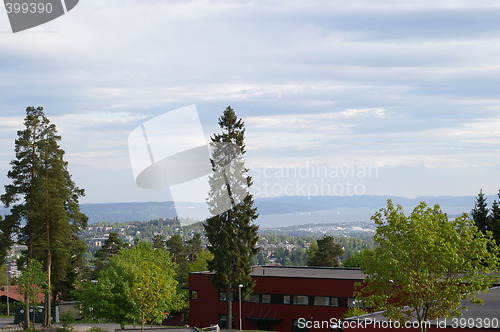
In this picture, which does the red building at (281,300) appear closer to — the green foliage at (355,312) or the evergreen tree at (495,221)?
the green foliage at (355,312)

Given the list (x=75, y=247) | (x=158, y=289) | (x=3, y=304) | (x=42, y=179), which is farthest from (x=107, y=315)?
(x=3, y=304)

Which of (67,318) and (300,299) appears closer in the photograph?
(300,299)

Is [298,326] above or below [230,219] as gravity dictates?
below

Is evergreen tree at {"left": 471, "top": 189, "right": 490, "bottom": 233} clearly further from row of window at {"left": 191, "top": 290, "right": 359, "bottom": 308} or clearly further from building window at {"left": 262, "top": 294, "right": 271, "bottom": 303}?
building window at {"left": 262, "top": 294, "right": 271, "bottom": 303}

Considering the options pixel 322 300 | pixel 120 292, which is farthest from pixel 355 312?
pixel 120 292

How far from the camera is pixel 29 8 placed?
74.6ft

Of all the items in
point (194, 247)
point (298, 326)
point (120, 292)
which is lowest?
point (298, 326)

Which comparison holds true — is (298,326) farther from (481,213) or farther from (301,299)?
(481,213)

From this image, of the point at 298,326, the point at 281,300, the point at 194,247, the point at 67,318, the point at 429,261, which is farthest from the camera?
the point at 194,247

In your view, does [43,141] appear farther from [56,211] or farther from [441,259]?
[441,259]

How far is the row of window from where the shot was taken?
190 feet

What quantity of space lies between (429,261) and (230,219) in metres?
31.1

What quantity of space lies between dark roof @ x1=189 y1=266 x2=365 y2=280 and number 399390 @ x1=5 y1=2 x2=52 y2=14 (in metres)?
41.7

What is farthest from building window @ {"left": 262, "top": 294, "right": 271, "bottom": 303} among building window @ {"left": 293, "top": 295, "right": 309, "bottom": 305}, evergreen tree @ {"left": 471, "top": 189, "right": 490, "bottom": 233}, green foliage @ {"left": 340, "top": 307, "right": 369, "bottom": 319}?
evergreen tree @ {"left": 471, "top": 189, "right": 490, "bottom": 233}
